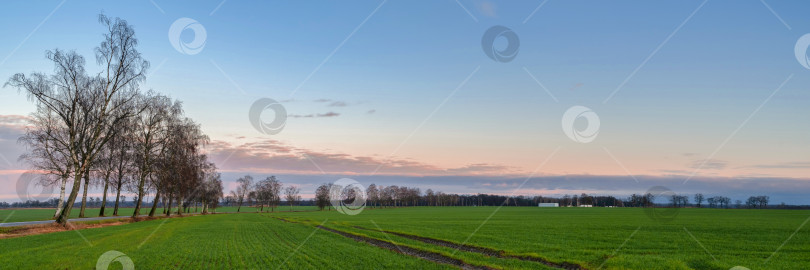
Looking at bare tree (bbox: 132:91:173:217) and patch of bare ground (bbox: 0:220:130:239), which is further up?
bare tree (bbox: 132:91:173:217)

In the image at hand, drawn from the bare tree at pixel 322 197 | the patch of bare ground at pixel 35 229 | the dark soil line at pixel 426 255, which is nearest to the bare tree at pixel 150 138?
the patch of bare ground at pixel 35 229

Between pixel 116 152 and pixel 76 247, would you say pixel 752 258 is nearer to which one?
pixel 76 247

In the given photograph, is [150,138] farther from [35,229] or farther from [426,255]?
[426,255]

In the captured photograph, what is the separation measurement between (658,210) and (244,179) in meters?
153

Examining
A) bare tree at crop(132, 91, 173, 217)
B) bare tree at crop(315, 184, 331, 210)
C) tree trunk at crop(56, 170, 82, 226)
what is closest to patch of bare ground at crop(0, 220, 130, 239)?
tree trunk at crop(56, 170, 82, 226)

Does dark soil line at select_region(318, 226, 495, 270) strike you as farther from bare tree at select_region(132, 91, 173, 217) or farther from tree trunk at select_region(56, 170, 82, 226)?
bare tree at select_region(132, 91, 173, 217)

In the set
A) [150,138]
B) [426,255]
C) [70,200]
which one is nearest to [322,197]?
[150,138]

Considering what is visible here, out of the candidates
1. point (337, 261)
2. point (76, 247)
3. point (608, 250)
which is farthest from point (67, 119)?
point (608, 250)

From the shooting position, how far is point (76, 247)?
1090 inches

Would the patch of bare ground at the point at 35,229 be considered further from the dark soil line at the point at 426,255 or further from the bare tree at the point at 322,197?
the bare tree at the point at 322,197

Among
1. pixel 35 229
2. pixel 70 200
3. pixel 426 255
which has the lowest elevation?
pixel 426 255

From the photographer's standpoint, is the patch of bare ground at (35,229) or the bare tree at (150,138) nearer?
the patch of bare ground at (35,229)

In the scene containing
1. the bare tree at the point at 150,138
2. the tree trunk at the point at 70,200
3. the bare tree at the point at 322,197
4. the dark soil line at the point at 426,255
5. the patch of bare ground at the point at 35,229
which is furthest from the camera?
the bare tree at the point at 322,197

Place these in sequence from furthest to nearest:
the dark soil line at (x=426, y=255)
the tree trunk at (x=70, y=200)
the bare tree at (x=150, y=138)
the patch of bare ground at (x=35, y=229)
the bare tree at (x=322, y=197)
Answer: the bare tree at (x=322, y=197), the bare tree at (x=150, y=138), the tree trunk at (x=70, y=200), the patch of bare ground at (x=35, y=229), the dark soil line at (x=426, y=255)
